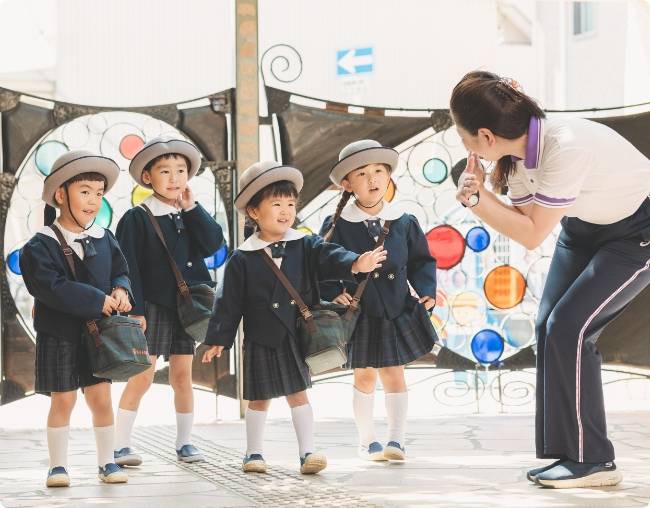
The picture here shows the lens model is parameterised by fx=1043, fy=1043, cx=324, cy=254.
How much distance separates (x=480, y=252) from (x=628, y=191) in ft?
8.96

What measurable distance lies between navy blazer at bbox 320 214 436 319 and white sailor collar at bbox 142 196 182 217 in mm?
706

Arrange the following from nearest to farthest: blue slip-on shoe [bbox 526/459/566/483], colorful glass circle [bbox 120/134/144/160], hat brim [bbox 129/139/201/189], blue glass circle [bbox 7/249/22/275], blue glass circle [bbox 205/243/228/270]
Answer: blue slip-on shoe [bbox 526/459/566/483]
hat brim [bbox 129/139/201/189]
blue glass circle [bbox 7/249/22/275]
colorful glass circle [bbox 120/134/144/160]
blue glass circle [bbox 205/243/228/270]

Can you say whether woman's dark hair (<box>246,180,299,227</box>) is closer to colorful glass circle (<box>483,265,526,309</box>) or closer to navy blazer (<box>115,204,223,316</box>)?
navy blazer (<box>115,204,223,316</box>)

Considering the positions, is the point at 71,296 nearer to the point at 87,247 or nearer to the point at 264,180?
the point at 87,247

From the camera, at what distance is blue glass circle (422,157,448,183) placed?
6293 mm

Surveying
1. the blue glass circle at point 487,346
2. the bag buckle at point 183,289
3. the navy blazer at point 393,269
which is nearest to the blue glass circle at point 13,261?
the bag buckle at point 183,289

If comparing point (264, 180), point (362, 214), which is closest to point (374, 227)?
point (362, 214)

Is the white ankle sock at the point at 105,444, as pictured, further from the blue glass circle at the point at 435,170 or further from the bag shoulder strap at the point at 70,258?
the blue glass circle at the point at 435,170

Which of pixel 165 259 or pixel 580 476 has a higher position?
pixel 165 259

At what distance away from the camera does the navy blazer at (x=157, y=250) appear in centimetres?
460

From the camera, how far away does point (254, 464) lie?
4.20 m

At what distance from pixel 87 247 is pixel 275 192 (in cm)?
79

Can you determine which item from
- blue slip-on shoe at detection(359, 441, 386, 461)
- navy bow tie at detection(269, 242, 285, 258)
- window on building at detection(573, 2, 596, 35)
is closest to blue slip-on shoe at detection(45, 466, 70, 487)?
navy bow tie at detection(269, 242, 285, 258)

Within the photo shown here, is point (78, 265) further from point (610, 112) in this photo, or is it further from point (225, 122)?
point (610, 112)
